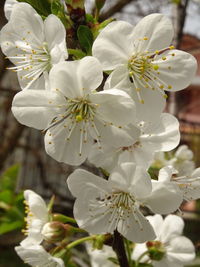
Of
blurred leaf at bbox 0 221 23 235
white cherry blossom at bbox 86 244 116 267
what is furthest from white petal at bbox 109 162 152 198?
blurred leaf at bbox 0 221 23 235

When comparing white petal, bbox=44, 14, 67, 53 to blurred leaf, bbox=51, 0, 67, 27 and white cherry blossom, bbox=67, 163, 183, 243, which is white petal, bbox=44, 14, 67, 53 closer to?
blurred leaf, bbox=51, 0, 67, 27

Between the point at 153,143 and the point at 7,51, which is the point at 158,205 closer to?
the point at 153,143

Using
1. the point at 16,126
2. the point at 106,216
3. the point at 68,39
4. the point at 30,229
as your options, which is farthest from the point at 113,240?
the point at 16,126

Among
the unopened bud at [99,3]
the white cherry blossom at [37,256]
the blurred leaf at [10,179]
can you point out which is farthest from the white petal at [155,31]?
the blurred leaf at [10,179]

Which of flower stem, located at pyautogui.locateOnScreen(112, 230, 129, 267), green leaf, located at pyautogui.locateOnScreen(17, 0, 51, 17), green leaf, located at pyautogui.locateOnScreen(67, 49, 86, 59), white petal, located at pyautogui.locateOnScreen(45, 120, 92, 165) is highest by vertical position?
green leaf, located at pyautogui.locateOnScreen(17, 0, 51, 17)

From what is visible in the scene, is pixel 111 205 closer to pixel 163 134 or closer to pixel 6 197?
pixel 163 134

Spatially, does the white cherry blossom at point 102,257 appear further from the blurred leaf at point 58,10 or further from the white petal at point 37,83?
the blurred leaf at point 58,10

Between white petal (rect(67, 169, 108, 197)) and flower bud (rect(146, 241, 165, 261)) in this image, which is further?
flower bud (rect(146, 241, 165, 261))
